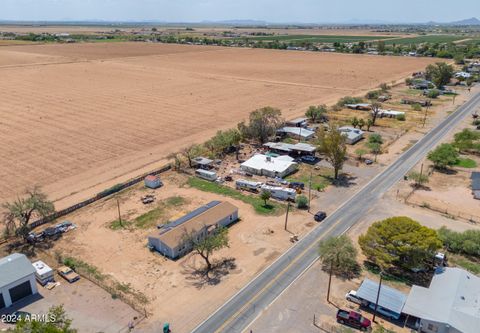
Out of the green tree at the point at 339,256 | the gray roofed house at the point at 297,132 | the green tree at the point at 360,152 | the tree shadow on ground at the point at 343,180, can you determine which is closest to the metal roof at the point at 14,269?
the green tree at the point at 339,256

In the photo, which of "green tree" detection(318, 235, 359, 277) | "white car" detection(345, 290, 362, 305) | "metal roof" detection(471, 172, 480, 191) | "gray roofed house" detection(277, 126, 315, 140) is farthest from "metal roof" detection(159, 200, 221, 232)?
"metal roof" detection(471, 172, 480, 191)

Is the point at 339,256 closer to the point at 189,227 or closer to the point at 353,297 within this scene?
the point at 353,297

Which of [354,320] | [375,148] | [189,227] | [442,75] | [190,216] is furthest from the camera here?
[442,75]

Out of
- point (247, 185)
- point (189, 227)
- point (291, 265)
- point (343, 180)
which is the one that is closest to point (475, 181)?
point (343, 180)

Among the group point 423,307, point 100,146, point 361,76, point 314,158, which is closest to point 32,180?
point 100,146

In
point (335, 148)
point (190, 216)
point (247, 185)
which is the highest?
point (335, 148)

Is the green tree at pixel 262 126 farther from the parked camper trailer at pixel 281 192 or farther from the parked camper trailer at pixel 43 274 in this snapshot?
the parked camper trailer at pixel 43 274

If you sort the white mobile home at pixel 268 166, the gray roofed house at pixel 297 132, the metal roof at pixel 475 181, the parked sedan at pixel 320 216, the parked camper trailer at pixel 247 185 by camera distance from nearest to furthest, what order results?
the parked sedan at pixel 320 216 → the metal roof at pixel 475 181 → the parked camper trailer at pixel 247 185 → the white mobile home at pixel 268 166 → the gray roofed house at pixel 297 132
